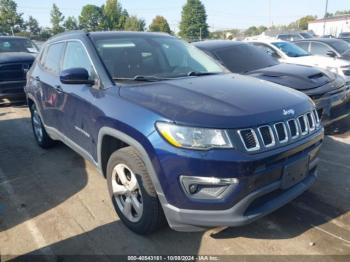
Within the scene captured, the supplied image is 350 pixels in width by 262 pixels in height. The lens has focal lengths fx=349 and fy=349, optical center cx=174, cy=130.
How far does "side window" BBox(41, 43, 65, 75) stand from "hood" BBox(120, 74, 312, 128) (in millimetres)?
1662

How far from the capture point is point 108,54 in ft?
11.9

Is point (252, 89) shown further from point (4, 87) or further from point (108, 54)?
point (4, 87)

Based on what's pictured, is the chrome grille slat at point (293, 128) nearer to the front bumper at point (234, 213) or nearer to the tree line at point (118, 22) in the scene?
the front bumper at point (234, 213)

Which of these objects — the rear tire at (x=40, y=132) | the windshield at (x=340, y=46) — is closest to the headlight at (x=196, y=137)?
the rear tire at (x=40, y=132)

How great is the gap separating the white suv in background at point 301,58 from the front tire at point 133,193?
263 inches

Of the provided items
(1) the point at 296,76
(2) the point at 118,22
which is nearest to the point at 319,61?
Result: (1) the point at 296,76

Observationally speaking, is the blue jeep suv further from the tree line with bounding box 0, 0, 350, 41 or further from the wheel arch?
the tree line with bounding box 0, 0, 350, 41

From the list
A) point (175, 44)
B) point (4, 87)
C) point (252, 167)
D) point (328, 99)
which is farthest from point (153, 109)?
point (4, 87)

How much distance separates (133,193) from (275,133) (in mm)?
1308

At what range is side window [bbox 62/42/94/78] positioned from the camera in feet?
11.9

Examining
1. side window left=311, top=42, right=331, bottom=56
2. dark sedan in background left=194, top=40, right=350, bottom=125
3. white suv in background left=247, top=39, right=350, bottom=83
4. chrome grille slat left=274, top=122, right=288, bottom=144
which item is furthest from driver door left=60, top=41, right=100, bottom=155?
side window left=311, top=42, right=331, bottom=56

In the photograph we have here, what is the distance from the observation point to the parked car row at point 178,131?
2492mm

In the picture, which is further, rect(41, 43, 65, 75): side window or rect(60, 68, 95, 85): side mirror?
rect(41, 43, 65, 75): side window

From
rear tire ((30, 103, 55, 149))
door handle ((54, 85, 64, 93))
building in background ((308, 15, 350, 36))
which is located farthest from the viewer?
building in background ((308, 15, 350, 36))
